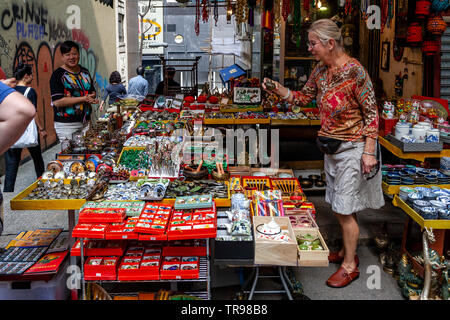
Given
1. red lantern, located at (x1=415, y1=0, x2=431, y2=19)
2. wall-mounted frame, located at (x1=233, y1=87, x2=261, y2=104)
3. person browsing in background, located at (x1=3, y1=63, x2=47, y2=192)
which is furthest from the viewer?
wall-mounted frame, located at (x1=233, y1=87, x2=261, y2=104)

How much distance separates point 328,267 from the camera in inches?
160

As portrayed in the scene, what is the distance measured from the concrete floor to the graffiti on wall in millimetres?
3058

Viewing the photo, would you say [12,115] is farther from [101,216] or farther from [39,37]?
[39,37]

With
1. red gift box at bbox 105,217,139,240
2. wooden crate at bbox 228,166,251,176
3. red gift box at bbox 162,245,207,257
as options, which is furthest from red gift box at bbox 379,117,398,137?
red gift box at bbox 105,217,139,240

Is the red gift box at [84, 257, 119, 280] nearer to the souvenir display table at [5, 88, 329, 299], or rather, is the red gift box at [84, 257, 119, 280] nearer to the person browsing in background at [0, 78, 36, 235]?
the souvenir display table at [5, 88, 329, 299]

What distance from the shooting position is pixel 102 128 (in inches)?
221

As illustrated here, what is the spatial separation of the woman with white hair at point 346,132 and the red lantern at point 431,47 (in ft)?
12.6

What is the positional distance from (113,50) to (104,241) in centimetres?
1332

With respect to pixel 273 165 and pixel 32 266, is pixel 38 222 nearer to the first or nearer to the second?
pixel 32 266

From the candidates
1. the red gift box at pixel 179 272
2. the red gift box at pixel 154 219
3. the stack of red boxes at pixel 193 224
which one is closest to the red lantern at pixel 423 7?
the stack of red boxes at pixel 193 224

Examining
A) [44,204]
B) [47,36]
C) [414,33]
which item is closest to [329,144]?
[44,204]

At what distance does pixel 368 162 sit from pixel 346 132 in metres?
0.28

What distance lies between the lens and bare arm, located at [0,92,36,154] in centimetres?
225
